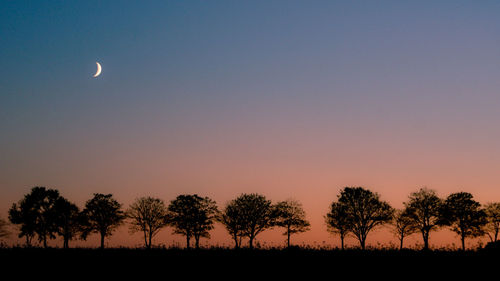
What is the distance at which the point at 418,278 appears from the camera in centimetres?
1650

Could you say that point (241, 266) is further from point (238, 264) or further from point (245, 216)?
point (245, 216)

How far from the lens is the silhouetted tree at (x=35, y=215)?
3238 inches

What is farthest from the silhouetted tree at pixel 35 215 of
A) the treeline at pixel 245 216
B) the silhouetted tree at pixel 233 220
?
the silhouetted tree at pixel 233 220

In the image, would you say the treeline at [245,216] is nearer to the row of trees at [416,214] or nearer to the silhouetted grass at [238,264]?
the row of trees at [416,214]

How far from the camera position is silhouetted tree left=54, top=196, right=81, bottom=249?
84.6m

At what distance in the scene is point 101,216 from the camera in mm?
86938

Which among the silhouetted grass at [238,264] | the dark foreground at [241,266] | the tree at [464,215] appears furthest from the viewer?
the tree at [464,215]

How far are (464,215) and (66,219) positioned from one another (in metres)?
88.4

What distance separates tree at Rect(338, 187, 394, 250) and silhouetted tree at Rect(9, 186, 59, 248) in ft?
219

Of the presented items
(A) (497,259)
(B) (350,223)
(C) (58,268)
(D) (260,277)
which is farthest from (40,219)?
(A) (497,259)

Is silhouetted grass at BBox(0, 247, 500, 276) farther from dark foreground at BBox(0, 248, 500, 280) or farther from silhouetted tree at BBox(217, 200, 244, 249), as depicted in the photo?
silhouetted tree at BBox(217, 200, 244, 249)

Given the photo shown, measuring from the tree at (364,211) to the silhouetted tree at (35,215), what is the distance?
66.8m

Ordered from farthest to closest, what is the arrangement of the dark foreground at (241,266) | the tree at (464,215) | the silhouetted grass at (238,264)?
the tree at (464,215)
the silhouetted grass at (238,264)
the dark foreground at (241,266)

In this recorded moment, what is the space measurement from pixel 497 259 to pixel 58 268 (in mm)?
23924
